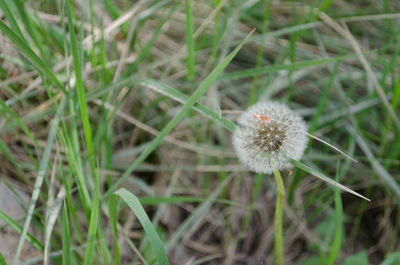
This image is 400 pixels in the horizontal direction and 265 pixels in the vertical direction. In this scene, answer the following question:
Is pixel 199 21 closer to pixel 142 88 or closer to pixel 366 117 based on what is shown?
pixel 142 88

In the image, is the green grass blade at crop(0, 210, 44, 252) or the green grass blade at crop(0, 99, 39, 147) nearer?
the green grass blade at crop(0, 210, 44, 252)

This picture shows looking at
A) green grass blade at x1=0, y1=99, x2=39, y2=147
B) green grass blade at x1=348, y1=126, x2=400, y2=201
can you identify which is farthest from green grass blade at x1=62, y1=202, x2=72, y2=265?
green grass blade at x1=348, y1=126, x2=400, y2=201

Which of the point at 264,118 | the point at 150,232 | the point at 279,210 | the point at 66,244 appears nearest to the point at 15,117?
the point at 66,244

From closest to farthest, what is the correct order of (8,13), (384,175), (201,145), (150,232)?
(150,232) → (8,13) → (384,175) → (201,145)

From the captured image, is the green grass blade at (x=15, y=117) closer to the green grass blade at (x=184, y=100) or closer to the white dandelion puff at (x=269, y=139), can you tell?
the green grass blade at (x=184, y=100)

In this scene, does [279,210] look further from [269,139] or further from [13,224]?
[13,224]

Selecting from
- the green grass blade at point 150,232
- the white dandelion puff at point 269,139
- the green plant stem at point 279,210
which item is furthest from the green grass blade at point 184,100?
the green grass blade at point 150,232

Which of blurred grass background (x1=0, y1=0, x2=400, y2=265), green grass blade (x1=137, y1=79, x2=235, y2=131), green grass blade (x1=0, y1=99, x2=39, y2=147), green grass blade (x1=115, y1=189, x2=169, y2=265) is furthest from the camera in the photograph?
blurred grass background (x1=0, y1=0, x2=400, y2=265)

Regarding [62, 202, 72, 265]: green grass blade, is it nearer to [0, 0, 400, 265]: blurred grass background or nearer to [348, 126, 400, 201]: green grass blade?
[0, 0, 400, 265]: blurred grass background

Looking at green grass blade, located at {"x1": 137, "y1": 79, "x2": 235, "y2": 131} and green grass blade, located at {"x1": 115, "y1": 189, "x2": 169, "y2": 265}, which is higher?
green grass blade, located at {"x1": 137, "y1": 79, "x2": 235, "y2": 131}
